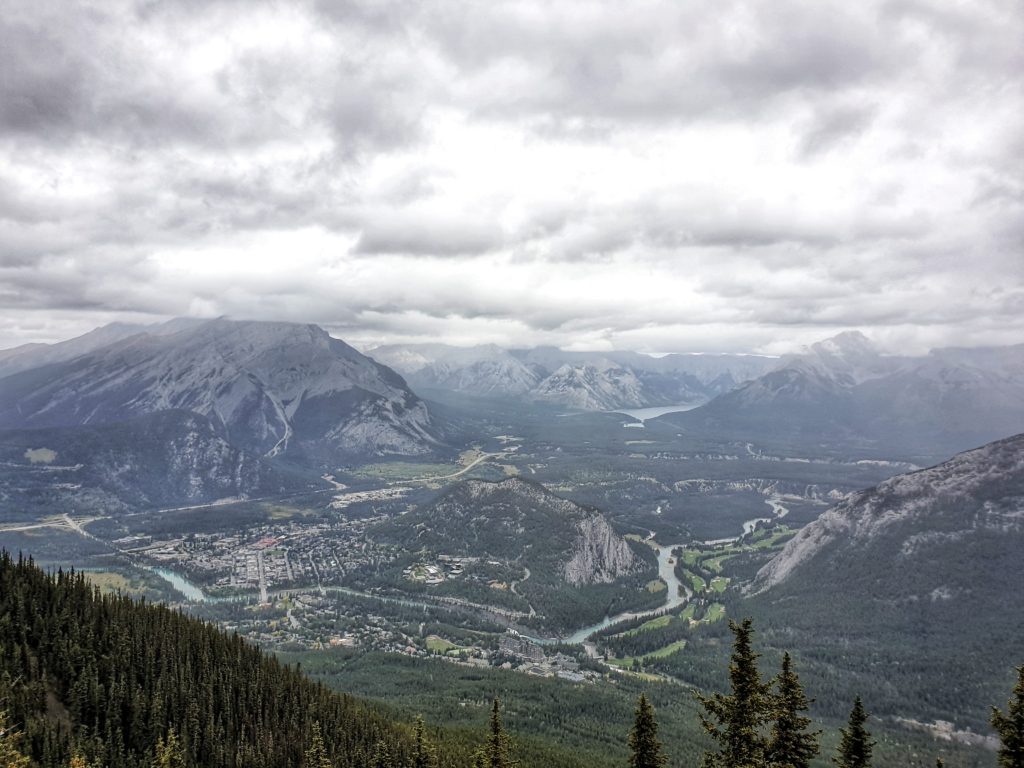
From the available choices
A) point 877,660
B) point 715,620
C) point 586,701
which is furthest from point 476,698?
point 877,660

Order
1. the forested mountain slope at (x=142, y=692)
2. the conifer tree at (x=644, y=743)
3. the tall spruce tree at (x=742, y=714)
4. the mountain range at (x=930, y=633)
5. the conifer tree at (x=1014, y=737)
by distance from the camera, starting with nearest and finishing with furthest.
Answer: the conifer tree at (x=1014, y=737) < the tall spruce tree at (x=742, y=714) < the conifer tree at (x=644, y=743) < the forested mountain slope at (x=142, y=692) < the mountain range at (x=930, y=633)

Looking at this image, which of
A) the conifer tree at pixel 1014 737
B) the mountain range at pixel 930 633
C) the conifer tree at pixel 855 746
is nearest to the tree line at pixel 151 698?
the conifer tree at pixel 855 746

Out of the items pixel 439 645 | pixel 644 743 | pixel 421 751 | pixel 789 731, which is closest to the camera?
pixel 789 731

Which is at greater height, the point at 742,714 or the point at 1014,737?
the point at 742,714

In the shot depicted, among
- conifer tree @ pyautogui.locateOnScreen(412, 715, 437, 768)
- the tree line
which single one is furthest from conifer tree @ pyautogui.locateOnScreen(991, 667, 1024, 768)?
the tree line

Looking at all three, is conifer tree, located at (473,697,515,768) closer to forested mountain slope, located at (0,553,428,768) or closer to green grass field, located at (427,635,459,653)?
forested mountain slope, located at (0,553,428,768)

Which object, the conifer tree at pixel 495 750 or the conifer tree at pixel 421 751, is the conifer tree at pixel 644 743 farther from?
the conifer tree at pixel 421 751

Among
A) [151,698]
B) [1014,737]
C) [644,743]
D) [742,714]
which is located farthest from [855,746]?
[151,698]

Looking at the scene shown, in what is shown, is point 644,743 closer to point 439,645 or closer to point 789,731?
point 789,731
